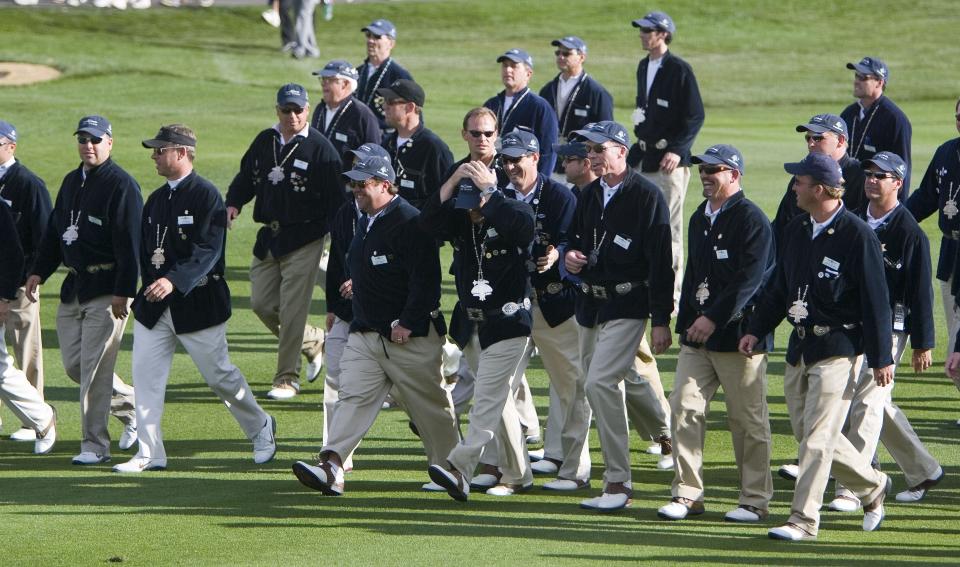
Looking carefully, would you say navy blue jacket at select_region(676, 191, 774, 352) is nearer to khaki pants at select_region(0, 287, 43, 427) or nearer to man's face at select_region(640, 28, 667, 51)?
khaki pants at select_region(0, 287, 43, 427)

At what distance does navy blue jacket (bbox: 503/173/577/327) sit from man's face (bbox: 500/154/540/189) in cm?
9

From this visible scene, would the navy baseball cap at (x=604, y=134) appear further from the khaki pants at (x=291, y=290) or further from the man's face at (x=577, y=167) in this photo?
the khaki pants at (x=291, y=290)

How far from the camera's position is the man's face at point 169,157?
11.0 m

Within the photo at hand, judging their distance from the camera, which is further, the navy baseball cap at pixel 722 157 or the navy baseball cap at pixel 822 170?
the navy baseball cap at pixel 722 157

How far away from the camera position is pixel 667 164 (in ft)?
49.3

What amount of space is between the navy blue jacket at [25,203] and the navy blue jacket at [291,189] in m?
1.78

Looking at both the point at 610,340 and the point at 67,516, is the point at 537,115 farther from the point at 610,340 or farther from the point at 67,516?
the point at 67,516

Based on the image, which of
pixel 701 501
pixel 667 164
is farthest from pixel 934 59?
pixel 701 501

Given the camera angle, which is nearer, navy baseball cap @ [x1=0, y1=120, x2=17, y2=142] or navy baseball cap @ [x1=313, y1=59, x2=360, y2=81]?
navy baseball cap @ [x1=0, y1=120, x2=17, y2=142]

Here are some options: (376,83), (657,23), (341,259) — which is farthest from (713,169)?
(376,83)

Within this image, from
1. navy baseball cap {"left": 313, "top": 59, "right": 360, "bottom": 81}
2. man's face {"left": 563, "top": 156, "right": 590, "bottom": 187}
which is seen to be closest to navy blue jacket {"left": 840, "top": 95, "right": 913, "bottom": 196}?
man's face {"left": 563, "top": 156, "right": 590, "bottom": 187}

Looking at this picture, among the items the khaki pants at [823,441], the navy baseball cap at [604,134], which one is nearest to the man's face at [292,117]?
the navy baseball cap at [604,134]

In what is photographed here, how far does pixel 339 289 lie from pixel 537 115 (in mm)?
3424

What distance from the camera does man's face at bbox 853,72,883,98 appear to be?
41.5ft
